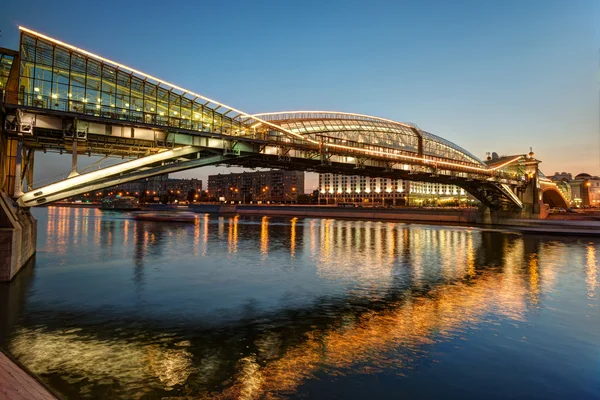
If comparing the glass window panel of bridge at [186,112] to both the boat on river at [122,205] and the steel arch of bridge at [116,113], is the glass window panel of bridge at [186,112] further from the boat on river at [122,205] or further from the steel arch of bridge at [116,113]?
the boat on river at [122,205]

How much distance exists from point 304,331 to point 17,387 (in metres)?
6.41

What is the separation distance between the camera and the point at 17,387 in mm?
5316

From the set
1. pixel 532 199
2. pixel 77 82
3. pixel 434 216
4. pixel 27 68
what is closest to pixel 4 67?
pixel 27 68

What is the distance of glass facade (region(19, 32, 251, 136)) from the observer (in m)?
22.1

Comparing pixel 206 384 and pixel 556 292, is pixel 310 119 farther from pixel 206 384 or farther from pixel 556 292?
pixel 206 384

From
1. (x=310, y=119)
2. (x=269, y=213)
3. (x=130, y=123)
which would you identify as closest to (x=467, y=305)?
(x=130, y=123)

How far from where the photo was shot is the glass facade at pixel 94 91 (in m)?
22.1

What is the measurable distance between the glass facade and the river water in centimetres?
1030

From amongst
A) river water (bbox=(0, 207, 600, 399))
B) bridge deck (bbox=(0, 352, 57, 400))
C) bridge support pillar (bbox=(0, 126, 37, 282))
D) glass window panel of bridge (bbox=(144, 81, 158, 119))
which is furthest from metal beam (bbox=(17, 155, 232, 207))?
bridge deck (bbox=(0, 352, 57, 400))

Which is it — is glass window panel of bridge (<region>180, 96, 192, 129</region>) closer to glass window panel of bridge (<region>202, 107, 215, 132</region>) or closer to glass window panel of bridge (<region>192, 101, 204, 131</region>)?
glass window panel of bridge (<region>192, 101, 204, 131</region>)

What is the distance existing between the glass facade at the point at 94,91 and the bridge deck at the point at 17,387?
2054 centimetres

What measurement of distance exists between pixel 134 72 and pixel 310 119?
1460 inches

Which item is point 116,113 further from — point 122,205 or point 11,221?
point 122,205

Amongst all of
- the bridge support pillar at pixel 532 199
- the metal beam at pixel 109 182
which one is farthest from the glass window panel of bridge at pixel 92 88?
the bridge support pillar at pixel 532 199
